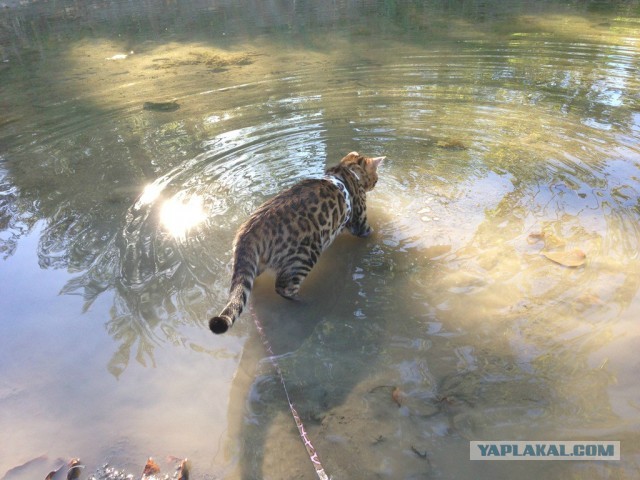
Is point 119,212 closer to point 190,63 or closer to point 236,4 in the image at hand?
point 190,63

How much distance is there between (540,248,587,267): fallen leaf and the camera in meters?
4.55

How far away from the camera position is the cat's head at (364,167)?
5.76m

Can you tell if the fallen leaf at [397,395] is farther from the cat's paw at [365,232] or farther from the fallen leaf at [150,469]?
the cat's paw at [365,232]

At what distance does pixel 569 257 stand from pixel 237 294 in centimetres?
321

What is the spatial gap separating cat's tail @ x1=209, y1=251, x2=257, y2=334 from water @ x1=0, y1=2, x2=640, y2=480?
0.48m

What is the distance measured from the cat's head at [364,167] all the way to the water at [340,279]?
0.34m

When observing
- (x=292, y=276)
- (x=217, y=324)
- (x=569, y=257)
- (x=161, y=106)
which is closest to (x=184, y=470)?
(x=217, y=324)

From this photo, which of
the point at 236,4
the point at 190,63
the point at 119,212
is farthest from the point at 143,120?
the point at 236,4

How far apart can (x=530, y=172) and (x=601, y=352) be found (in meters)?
3.33

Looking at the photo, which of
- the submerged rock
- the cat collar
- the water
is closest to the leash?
the water

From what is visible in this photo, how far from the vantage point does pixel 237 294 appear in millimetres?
3758

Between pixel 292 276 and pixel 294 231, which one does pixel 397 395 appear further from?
pixel 294 231

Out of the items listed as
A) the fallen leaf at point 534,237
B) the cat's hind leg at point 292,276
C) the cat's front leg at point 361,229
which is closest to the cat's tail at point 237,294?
the cat's hind leg at point 292,276

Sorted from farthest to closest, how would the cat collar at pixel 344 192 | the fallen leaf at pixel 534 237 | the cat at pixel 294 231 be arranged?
the cat collar at pixel 344 192 < the fallen leaf at pixel 534 237 < the cat at pixel 294 231
